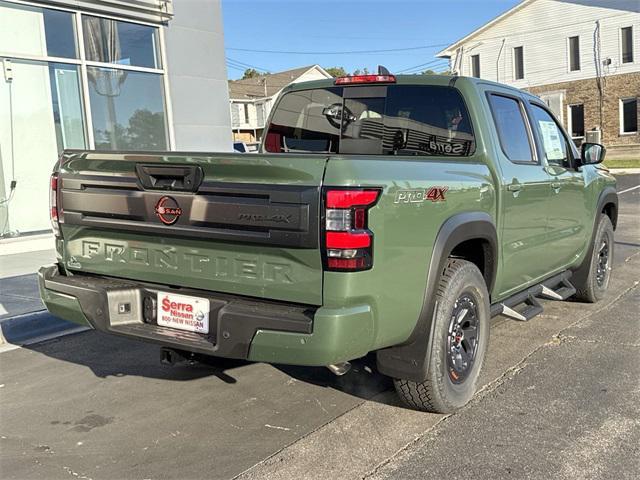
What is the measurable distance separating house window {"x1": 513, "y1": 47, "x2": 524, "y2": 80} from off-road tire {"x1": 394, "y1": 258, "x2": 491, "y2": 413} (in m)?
34.1

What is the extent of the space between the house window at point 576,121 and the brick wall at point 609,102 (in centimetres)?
34

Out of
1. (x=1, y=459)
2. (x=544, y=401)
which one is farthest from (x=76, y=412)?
(x=544, y=401)

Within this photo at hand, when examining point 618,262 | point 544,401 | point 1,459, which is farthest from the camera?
point 618,262

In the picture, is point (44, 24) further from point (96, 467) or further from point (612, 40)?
point (612, 40)

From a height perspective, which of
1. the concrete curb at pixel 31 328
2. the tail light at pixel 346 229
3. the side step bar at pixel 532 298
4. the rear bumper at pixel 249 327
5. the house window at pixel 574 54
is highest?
the house window at pixel 574 54

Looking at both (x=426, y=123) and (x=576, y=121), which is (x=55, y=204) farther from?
(x=576, y=121)

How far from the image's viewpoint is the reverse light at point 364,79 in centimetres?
433

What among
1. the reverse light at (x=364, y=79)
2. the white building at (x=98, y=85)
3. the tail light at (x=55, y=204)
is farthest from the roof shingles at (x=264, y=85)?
the tail light at (x=55, y=204)

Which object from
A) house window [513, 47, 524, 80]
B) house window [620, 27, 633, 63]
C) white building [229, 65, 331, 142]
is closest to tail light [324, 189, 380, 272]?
house window [620, 27, 633, 63]

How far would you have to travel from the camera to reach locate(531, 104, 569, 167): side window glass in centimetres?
504

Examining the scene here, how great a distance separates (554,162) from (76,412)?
4026 millimetres

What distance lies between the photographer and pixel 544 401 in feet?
12.5

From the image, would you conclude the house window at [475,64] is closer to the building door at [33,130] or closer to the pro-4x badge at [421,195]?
the building door at [33,130]

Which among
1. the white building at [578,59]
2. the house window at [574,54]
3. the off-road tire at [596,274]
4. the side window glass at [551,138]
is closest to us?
the side window glass at [551,138]
